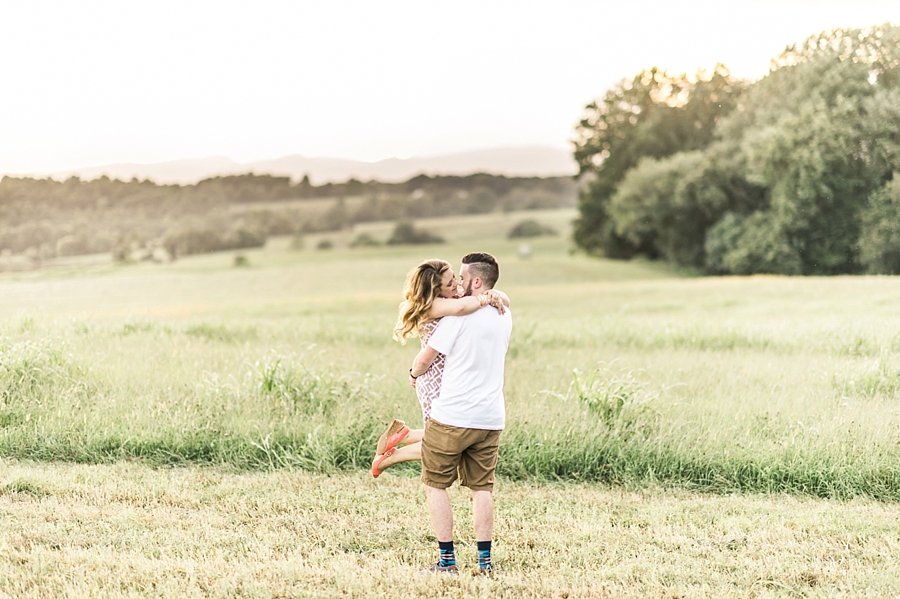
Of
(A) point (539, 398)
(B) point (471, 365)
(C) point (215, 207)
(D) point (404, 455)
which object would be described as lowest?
(A) point (539, 398)

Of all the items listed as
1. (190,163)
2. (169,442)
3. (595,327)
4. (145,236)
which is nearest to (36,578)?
(169,442)

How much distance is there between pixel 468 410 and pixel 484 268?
31.9 inches

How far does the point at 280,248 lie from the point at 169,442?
30197mm

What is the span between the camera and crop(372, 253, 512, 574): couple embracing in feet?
13.5

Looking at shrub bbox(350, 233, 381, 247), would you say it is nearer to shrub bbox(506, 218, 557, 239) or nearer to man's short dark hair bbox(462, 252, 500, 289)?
shrub bbox(506, 218, 557, 239)

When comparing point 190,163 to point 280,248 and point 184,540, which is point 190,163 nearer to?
point 280,248

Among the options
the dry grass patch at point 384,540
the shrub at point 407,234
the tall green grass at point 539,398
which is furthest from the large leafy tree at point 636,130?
the dry grass patch at point 384,540

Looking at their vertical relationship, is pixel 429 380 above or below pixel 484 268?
below

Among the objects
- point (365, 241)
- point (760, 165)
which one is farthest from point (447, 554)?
point (365, 241)

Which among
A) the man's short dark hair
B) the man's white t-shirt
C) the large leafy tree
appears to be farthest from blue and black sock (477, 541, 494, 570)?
the large leafy tree

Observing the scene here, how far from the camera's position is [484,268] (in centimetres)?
425

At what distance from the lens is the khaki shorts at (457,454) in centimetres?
415

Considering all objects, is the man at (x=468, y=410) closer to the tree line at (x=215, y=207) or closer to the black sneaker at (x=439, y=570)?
the black sneaker at (x=439, y=570)

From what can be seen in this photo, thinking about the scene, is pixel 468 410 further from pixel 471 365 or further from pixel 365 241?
pixel 365 241
